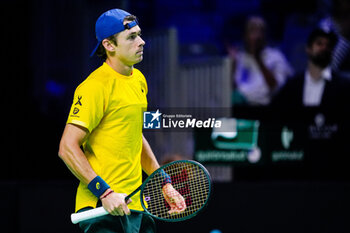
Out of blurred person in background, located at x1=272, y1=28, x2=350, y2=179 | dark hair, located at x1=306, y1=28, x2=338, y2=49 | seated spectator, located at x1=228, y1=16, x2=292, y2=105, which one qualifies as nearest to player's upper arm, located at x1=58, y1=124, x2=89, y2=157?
blurred person in background, located at x1=272, y1=28, x2=350, y2=179

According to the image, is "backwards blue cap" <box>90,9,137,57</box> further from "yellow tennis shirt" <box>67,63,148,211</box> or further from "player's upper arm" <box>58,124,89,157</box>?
"player's upper arm" <box>58,124,89,157</box>

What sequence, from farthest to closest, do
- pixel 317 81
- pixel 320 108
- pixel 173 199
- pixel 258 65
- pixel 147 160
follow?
pixel 258 65 < pixel 317 81 < pixel 320 108 < pixel 147 160 < pixel 173 199

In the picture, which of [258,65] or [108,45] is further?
[258,65]

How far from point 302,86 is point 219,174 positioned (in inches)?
47.9

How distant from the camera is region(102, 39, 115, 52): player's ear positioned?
2730 mm

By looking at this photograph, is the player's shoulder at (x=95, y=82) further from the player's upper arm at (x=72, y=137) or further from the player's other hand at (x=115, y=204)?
the player's other hand at (x=115, y=204)

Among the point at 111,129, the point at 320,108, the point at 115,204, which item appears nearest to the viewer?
the point at 115,204

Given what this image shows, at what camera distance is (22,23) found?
5898mm

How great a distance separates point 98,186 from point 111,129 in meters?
0.25

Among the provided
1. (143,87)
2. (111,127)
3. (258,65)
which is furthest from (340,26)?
(111,127)

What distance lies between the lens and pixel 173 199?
2824 mm

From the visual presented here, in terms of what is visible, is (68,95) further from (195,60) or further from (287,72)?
(287,72)

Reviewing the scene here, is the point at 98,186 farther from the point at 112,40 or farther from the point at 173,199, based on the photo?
the point at 112,40

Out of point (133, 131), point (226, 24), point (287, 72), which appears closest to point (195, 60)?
point (226, 24)
